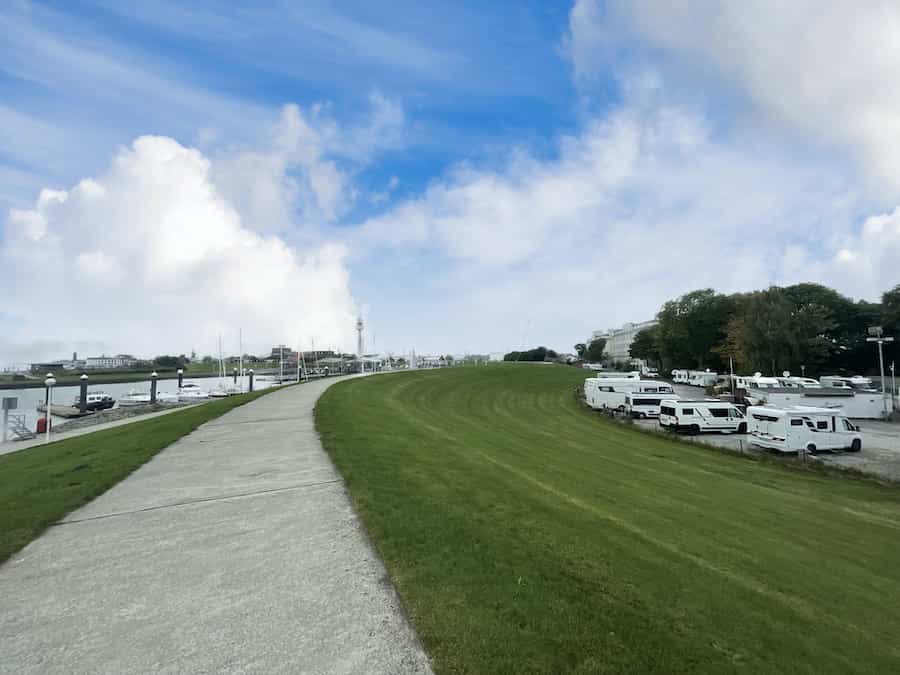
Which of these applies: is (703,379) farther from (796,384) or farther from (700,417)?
(700,417)

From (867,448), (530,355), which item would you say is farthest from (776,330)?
(530,355)

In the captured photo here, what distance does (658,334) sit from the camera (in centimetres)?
8400

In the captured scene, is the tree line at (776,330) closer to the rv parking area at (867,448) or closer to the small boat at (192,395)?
the rv parking area at (867,448)

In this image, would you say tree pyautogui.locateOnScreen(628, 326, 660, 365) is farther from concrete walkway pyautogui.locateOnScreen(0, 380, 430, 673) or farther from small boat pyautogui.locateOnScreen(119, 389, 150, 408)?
concrete walkway pyautogui.locateOnScreen(0, 380, 430, 673)

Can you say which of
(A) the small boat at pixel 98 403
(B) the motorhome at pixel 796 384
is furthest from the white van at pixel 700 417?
(A) the small boat at pixel 98 403

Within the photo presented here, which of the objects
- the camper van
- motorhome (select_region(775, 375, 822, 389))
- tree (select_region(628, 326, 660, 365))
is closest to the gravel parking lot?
the camper van

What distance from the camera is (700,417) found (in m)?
28.3

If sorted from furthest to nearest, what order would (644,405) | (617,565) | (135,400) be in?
(135,400) → (644,405) → (617,565)

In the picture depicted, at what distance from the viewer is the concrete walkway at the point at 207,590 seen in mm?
3918

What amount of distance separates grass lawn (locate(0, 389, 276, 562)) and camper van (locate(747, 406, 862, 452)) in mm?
25478

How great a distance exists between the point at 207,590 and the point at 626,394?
118 ft

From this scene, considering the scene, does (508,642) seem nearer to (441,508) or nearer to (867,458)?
(441,508)

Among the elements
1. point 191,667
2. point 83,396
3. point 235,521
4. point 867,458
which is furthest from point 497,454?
point 83,396

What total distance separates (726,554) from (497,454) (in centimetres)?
830
